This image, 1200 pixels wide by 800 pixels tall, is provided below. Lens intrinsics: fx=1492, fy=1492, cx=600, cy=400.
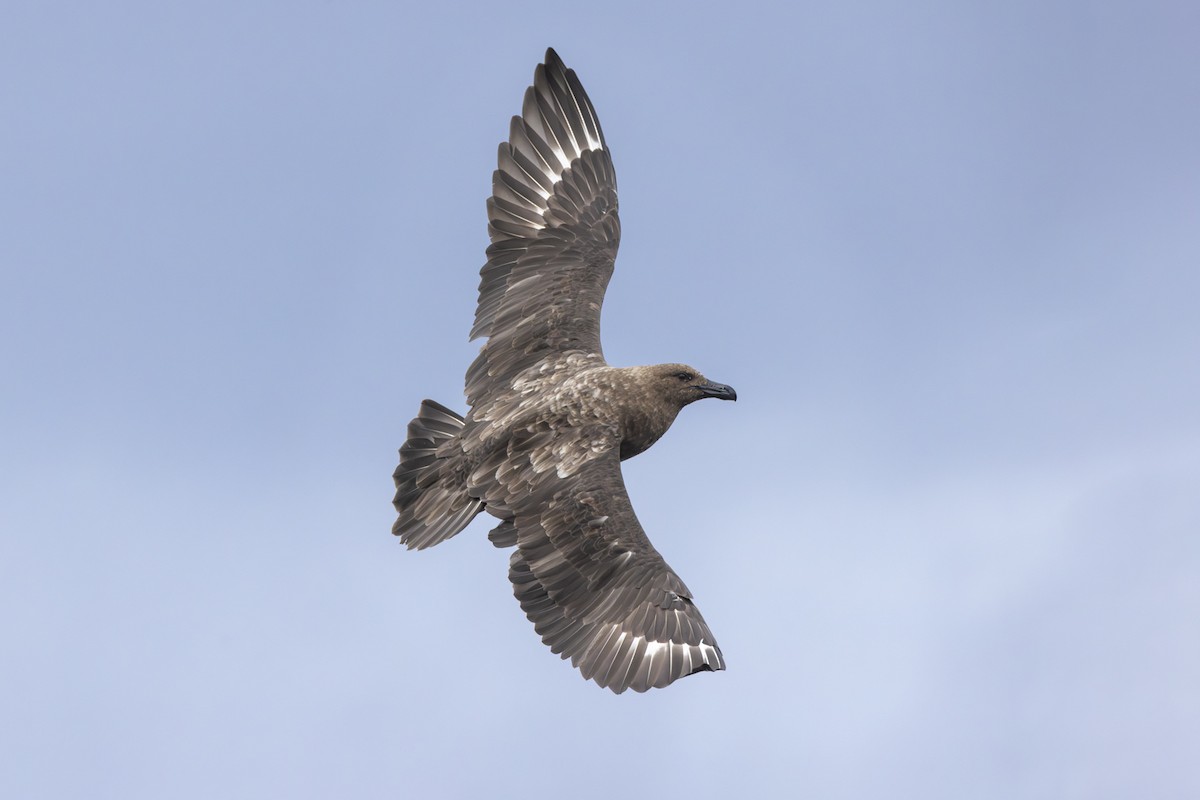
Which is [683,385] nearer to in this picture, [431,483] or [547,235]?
[547,235]

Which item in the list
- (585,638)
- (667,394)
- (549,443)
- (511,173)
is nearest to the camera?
(585,638)

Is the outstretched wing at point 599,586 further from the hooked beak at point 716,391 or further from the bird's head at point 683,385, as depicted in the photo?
the hooked beak at point 716,391

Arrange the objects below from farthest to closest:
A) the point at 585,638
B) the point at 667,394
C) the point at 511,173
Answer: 1. the point at 511,173
2. the point at 667,394
3. the point at 585,638

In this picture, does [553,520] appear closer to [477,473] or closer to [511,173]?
[477,473]

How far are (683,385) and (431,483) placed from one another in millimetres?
2225

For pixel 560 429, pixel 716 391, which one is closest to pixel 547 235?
pixel 716 391

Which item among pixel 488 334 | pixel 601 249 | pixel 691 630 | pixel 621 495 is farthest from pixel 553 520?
pixel 601 249

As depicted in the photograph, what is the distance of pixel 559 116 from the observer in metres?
13.3

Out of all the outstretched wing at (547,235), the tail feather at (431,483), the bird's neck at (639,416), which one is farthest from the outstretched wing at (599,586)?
the outstretched wing at (547,235)

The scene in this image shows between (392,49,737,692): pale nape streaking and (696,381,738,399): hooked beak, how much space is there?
0.01 meters

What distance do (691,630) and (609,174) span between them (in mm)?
4730

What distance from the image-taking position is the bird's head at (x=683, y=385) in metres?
12.1

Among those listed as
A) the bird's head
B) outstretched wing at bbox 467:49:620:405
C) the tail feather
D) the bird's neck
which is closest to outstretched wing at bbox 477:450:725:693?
the tail feather

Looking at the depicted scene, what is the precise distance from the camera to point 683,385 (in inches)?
482
